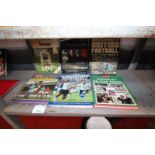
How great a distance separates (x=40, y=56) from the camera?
1.38 m

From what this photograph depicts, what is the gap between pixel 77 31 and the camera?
0.61 meters

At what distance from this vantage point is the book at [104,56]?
1299 millimetres

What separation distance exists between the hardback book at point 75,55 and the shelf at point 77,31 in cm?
70

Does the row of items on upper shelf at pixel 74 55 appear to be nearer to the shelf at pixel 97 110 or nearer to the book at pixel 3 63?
the book at pixel 3 63

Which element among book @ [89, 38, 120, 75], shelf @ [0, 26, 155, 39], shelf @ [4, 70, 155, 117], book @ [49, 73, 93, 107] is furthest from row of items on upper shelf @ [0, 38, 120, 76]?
shelf @ [0, 26, 155, 39]

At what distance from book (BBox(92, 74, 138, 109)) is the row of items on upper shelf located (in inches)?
6.1

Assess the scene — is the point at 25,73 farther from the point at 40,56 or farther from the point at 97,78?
the point at 97,78

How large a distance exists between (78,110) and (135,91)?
0.49 meters

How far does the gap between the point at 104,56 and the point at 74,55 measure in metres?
0.29

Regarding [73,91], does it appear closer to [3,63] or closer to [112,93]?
[112,93]

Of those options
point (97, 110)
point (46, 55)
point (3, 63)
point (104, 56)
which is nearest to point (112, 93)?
point (97, 110)

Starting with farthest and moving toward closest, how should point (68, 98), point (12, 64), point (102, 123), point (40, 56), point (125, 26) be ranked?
point (12, 64)
point (40, 56)
point (68, 98)
point (102, 123)
point (125, 26)

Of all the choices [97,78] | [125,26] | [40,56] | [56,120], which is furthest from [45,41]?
[125,26]

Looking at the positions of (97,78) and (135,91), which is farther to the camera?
(97,78)
